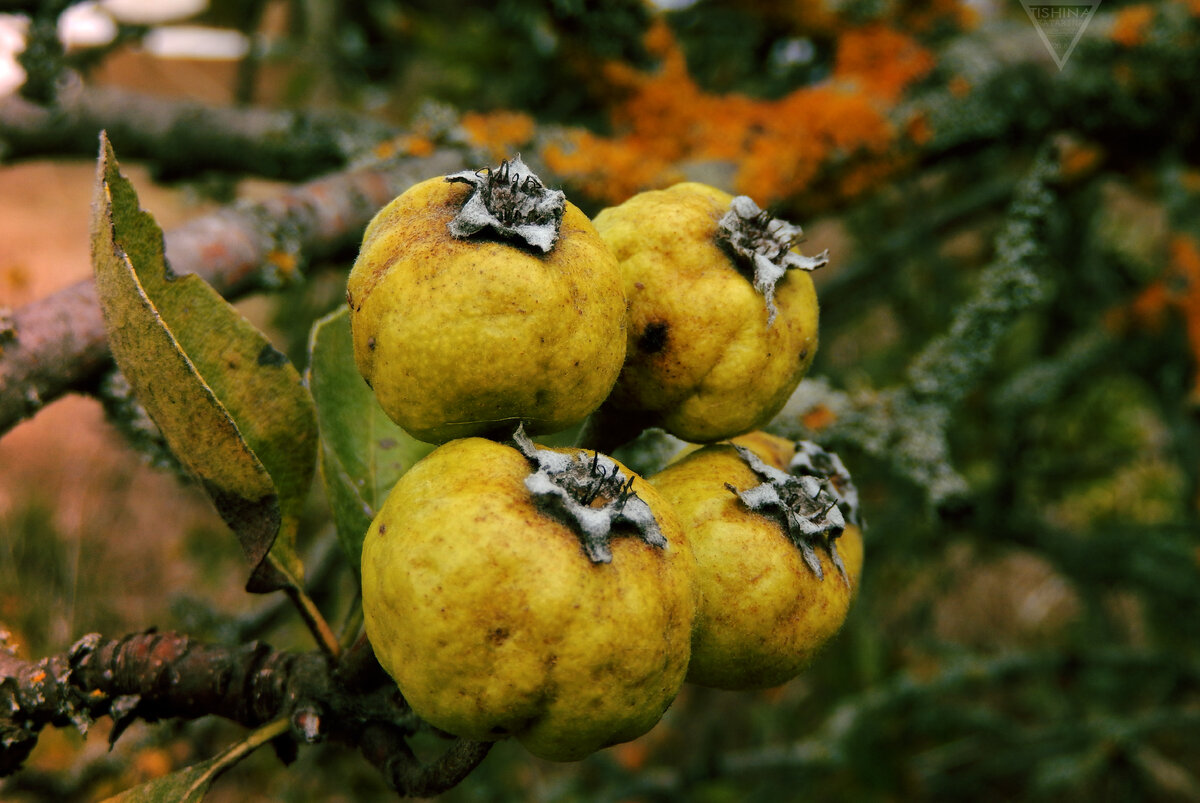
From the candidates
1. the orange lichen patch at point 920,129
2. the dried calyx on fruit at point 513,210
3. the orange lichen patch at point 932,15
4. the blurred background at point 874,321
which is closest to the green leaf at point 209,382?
the dried calyx on fruit at point 513,210

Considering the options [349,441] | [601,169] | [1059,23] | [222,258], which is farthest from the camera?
[1059,23]

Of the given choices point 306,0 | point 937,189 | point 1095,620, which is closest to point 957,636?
point 1095,620

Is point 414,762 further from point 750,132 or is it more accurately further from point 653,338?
point 750,132

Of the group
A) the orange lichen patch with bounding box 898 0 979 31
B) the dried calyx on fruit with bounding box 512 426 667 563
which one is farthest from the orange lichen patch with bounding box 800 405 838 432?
the orange lichen patch with bounding box 898 0 979 31

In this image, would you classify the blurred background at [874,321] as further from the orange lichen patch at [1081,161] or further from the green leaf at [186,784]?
the green leaf at [186,784]

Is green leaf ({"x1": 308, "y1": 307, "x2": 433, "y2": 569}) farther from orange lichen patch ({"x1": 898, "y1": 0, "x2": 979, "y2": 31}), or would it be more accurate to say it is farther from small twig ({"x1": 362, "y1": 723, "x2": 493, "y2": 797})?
orange lichen patch ({"x1": 898, "y1": 0, "x2": 979, "y2": 31})

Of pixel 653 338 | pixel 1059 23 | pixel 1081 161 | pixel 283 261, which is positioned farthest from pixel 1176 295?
pixel 283 261
